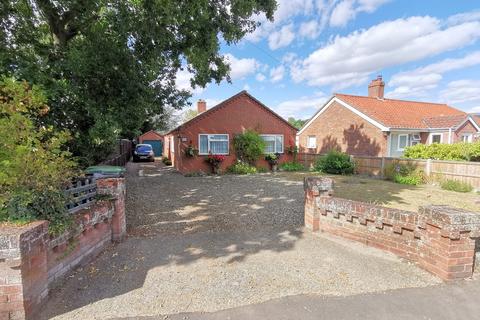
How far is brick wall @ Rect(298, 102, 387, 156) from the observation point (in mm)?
17234

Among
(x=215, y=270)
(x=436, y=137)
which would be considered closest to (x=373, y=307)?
(x=215, y=270)

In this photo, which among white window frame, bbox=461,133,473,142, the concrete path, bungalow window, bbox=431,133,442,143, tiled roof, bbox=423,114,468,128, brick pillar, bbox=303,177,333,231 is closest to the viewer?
the concrete path

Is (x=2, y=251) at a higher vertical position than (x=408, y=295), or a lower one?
higher

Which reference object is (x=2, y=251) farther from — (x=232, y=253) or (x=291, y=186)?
(x=291, y=186)

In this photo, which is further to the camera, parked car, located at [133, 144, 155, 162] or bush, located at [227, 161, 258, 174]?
parked car, located at [133, 144, 155, 162]

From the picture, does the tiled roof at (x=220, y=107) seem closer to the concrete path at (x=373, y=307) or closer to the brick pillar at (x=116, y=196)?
the brick pillar at (x=116, y=196)

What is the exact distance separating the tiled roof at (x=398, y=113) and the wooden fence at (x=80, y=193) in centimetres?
1739

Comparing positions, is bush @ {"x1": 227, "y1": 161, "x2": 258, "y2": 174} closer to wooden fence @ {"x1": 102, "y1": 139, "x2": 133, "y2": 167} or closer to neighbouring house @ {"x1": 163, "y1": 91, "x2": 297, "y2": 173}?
neighbouring house @ {"x1": 163, "y1": 91, "x2": 297, "y2": 173}

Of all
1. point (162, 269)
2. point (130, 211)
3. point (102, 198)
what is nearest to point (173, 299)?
point (162, 269)

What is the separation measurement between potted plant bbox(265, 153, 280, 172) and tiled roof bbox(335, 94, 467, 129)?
22.7 feet

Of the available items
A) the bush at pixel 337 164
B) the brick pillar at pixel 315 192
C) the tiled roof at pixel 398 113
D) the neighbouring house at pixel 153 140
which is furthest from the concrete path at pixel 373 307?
the neighbouring house at pixel 153 140

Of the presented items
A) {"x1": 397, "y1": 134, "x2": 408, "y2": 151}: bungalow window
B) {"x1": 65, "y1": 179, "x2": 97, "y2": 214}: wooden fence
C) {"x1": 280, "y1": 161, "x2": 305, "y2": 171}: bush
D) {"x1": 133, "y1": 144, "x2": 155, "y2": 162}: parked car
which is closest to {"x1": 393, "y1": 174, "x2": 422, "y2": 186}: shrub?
{"x1": 280, "y1": 161, "x2": 305, "y2": 171}: bush

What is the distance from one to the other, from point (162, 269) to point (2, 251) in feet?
5.98

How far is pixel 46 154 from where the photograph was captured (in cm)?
340
